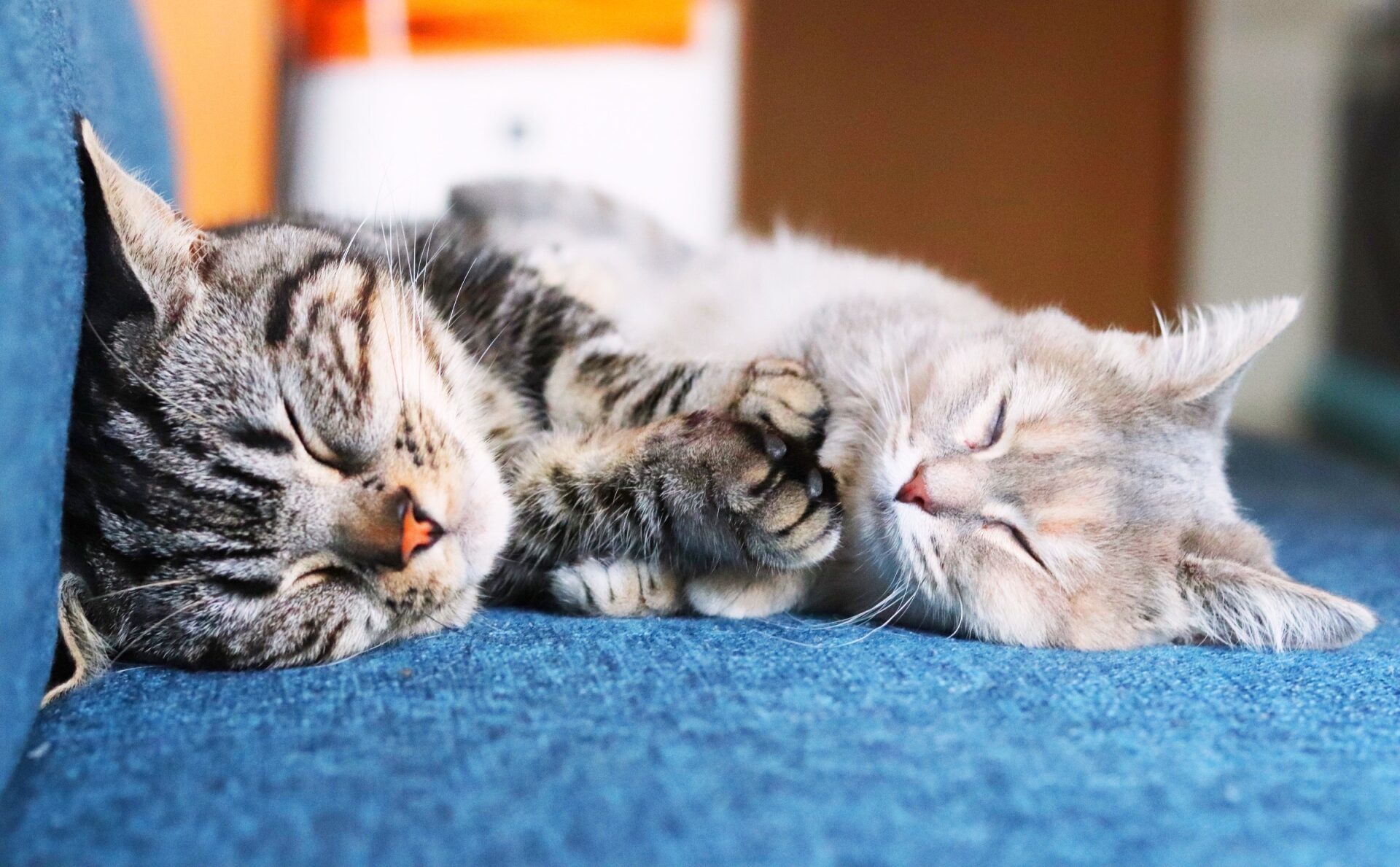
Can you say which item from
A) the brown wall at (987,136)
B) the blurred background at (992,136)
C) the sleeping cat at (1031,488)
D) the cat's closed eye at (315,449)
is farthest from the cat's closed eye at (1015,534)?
the brown wall at (987,136)

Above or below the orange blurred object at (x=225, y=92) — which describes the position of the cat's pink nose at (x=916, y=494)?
below

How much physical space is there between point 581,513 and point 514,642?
21 centimetres

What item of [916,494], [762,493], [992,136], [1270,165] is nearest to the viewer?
[762,493]

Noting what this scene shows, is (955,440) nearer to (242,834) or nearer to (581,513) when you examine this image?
(581,513)

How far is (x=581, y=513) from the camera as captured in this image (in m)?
1.08

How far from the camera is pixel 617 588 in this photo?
1.03 metres

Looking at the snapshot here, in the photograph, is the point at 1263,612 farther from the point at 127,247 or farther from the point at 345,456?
the point at 127,247

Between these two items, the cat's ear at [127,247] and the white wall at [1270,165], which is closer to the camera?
the cat's ear at [127,247]

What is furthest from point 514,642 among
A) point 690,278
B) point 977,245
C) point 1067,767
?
point 977,245

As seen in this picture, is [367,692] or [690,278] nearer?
[367,692]

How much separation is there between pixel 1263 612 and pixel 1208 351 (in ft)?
1.11

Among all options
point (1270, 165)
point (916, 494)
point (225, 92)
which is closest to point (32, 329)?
point (916, 494)

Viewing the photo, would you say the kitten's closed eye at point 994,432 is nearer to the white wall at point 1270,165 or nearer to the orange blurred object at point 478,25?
the orange blurred object at point 478,25

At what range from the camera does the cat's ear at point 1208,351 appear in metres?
1.16
